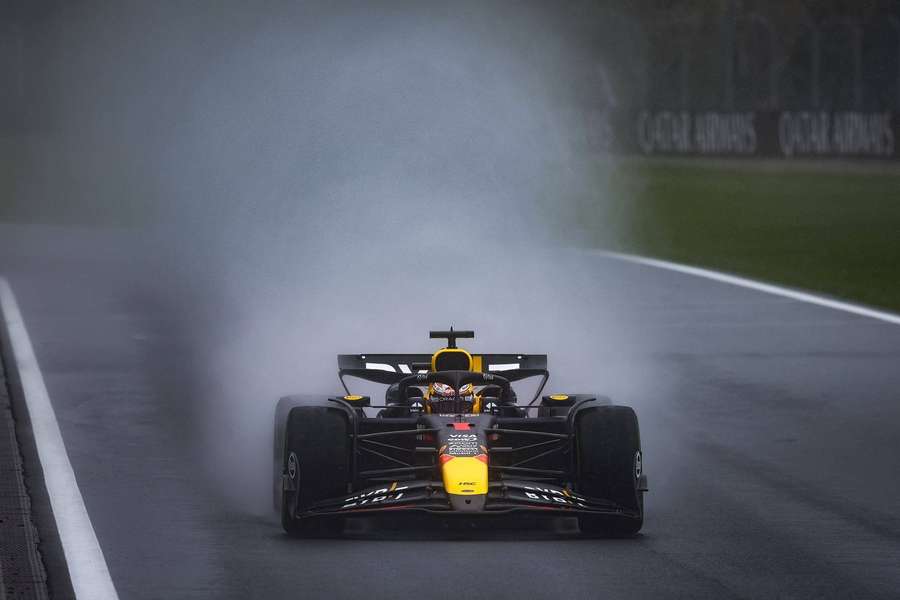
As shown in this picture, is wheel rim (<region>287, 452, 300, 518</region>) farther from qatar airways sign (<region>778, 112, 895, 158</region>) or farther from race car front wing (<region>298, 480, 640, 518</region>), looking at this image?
qatar airways sign (<region>778, 112, 895, 158</region>)

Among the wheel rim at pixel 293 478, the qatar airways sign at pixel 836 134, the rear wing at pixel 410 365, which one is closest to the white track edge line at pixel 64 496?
the wheel rim at pixel 293 478

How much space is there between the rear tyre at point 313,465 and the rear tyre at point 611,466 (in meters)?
1.05

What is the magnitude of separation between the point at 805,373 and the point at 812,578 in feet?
22.6

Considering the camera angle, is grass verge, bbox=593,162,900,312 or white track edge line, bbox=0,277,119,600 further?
grass verge, bbox=593,162,900,312

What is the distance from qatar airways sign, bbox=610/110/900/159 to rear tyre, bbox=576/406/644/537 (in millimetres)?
31467

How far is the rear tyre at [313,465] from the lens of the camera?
28.2 feet

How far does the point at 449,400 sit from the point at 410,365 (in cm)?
113

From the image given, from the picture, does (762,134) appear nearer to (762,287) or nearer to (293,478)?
(762,287)

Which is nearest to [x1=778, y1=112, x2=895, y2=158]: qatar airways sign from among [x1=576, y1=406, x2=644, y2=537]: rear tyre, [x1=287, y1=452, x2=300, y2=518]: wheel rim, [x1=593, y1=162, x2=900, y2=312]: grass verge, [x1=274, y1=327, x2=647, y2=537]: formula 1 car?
[x1=593, y1=162, x2=900, y2=312]: grass verge

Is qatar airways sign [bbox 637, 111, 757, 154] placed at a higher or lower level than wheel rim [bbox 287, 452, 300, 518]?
higher

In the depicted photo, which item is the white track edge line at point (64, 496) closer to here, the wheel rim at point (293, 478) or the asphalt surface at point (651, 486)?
the asphalt surface at point (651, 486)

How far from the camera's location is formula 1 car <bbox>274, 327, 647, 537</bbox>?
8375mm

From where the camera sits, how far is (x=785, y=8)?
58.1m

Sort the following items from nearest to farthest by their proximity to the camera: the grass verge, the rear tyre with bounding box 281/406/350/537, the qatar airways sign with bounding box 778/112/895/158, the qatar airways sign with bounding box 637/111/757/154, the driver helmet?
the rear tyre with bounding box 281/406/350/537
the driver helmet
the grass verge
the qatar airways sign with bounding box 778/112/895/158
the qatar airways sign with bounding box 637/111/757/154
